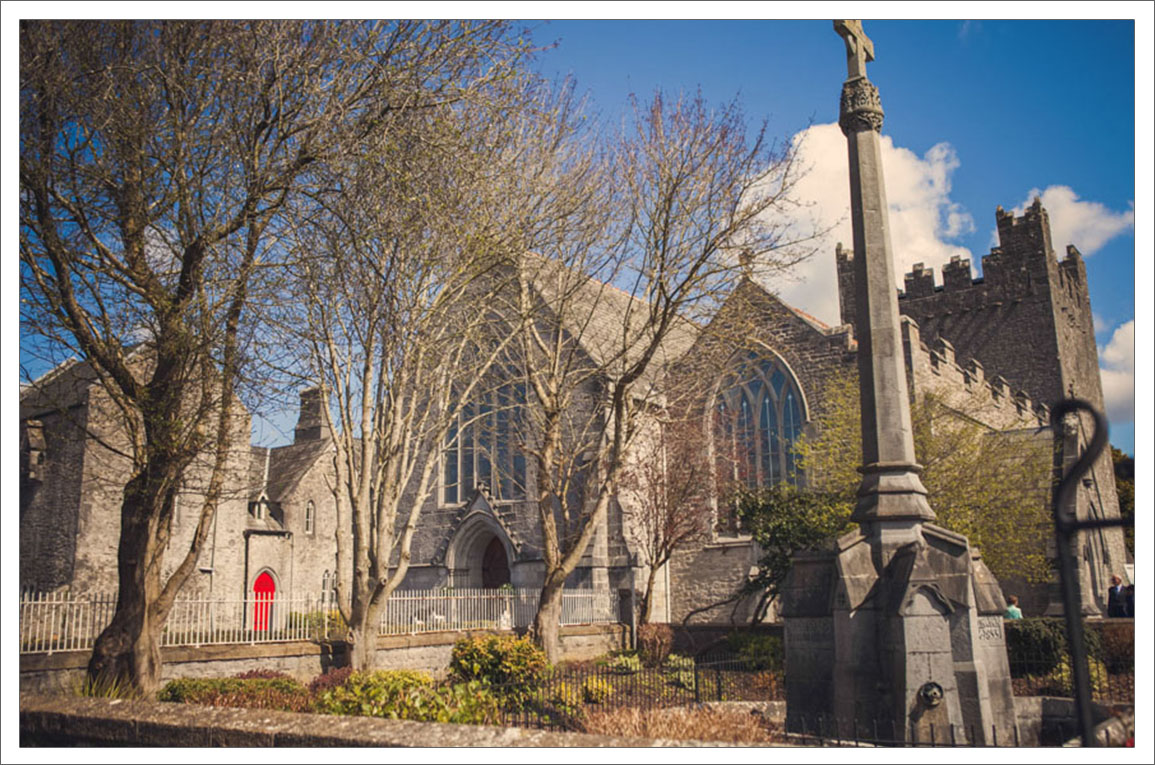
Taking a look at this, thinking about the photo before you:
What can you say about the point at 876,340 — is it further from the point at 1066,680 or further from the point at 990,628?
the point at 1066,680

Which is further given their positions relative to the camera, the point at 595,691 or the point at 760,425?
the point at 760,425

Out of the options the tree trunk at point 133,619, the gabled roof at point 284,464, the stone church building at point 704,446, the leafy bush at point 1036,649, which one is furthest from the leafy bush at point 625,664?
the gabled roof at point 284,464

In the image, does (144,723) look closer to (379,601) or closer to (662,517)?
(379,601)

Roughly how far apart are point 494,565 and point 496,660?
1214 cm

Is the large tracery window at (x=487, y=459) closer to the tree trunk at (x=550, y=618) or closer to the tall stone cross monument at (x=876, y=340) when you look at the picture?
the tree trunk at (x=550, y=618)

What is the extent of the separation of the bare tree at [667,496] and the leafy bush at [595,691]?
980 centimetres

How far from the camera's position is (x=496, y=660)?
16.8 meters

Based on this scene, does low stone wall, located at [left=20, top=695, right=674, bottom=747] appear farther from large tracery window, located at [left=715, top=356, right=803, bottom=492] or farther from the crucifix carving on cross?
large tracery window, located at [left=715, top=356, right=803, bottom=492]

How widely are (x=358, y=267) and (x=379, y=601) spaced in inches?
217

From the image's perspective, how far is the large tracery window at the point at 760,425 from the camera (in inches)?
1003

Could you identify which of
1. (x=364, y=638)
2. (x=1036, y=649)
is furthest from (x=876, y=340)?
(x=364, y=638)

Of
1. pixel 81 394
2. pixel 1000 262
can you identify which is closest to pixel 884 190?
pixel 81 394

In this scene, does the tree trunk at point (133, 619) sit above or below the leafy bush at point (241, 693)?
above

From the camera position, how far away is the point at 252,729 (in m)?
6.68
